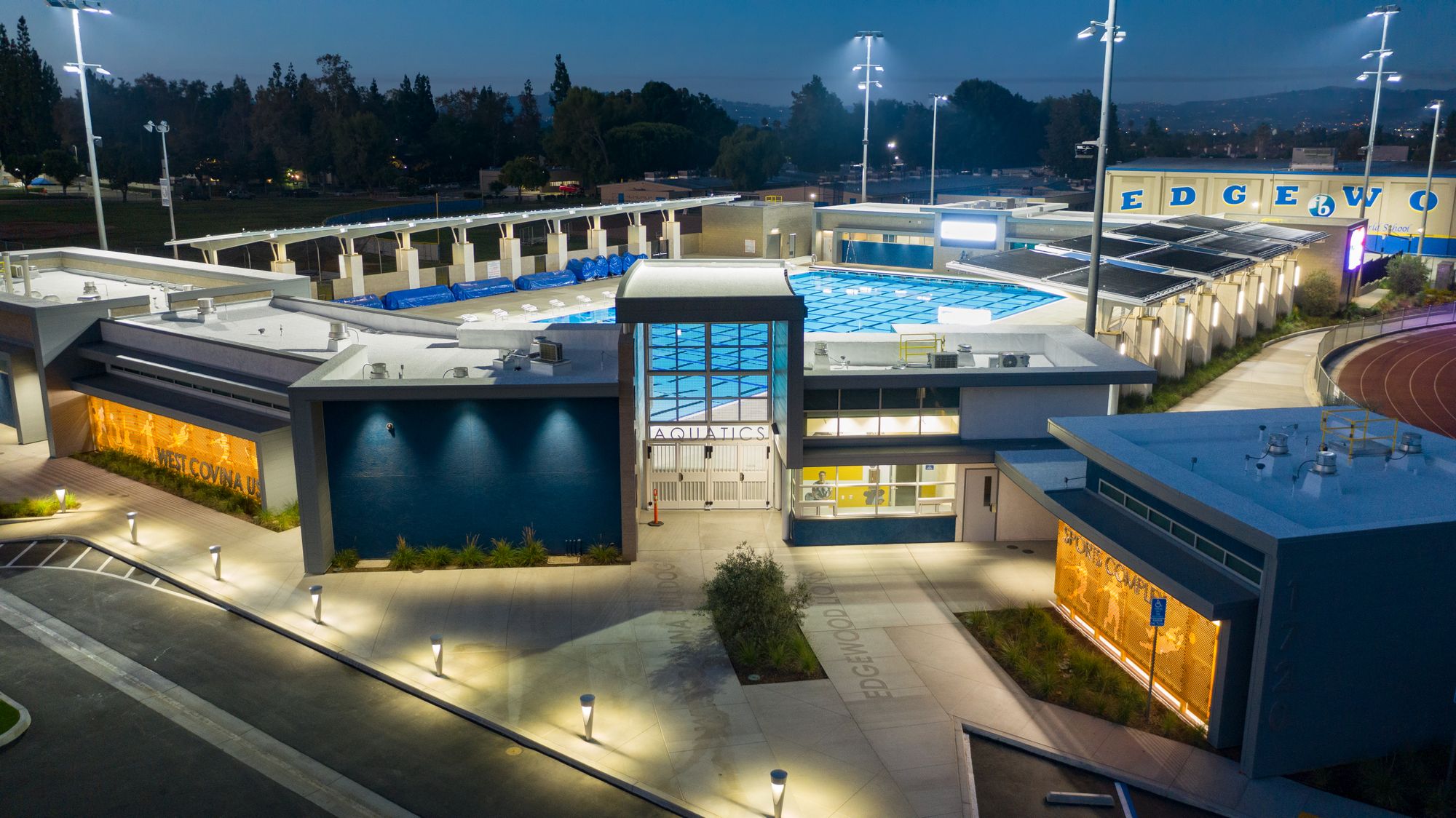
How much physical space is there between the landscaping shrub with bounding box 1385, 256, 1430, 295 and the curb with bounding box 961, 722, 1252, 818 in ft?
148

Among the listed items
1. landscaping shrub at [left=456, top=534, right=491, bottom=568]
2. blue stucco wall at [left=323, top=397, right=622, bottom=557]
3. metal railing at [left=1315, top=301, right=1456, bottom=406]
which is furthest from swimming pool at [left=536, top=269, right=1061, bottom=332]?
landscaping shrub at [left=456, top=534, right=491, bottom=568]

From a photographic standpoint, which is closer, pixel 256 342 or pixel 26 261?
pixel 256 342

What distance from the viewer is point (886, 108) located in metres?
139

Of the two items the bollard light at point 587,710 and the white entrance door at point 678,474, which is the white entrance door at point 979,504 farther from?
the bollard light at point 587,710

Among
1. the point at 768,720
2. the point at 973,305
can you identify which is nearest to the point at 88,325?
the point at 768,720

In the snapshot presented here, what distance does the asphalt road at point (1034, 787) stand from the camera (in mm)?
13078

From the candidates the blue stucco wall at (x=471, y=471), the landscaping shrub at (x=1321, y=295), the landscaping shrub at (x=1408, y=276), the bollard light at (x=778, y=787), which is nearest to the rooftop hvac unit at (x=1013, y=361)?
the blue stucco wall at (x=471, y=471)

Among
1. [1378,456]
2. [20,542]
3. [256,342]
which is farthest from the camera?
[256,342]

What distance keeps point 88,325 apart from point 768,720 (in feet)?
75.5

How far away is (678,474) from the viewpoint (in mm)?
23281

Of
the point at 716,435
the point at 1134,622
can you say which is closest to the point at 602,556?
the point at 716,435

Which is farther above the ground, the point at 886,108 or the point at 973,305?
the point at 886,108

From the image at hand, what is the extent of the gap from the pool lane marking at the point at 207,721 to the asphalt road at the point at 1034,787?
728cm

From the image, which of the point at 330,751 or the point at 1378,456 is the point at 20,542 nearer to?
the point at 330,751
